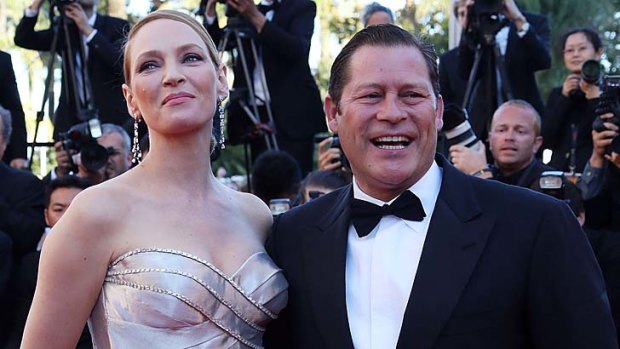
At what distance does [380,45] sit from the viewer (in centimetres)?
301

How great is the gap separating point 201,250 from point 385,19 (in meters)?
4.51

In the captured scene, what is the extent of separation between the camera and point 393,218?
300 cm

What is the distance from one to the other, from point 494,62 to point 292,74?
1.43 metres

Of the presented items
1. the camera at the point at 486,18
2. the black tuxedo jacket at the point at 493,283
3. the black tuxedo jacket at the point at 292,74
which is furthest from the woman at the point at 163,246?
the black tuxedo jacket at the point at 292,74

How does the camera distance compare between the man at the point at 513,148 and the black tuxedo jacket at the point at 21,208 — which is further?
the black tuxedo jacket at the point at 21,208

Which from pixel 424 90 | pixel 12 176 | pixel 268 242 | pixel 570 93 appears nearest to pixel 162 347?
pixel 268 242

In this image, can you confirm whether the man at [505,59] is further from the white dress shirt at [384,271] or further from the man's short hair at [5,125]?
the white dress shirt at [384,271]

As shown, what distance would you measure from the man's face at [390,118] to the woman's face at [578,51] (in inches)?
160

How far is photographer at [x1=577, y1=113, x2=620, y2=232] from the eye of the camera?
18.4 ft

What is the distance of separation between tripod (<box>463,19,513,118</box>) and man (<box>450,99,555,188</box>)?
0.53 metres

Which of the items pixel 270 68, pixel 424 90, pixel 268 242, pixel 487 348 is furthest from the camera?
pixel 270 68

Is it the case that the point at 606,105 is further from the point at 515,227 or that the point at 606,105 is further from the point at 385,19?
the point at 515,227

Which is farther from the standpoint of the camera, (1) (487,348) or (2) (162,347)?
(2) (162,347)

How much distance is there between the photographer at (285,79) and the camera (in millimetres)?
7102
